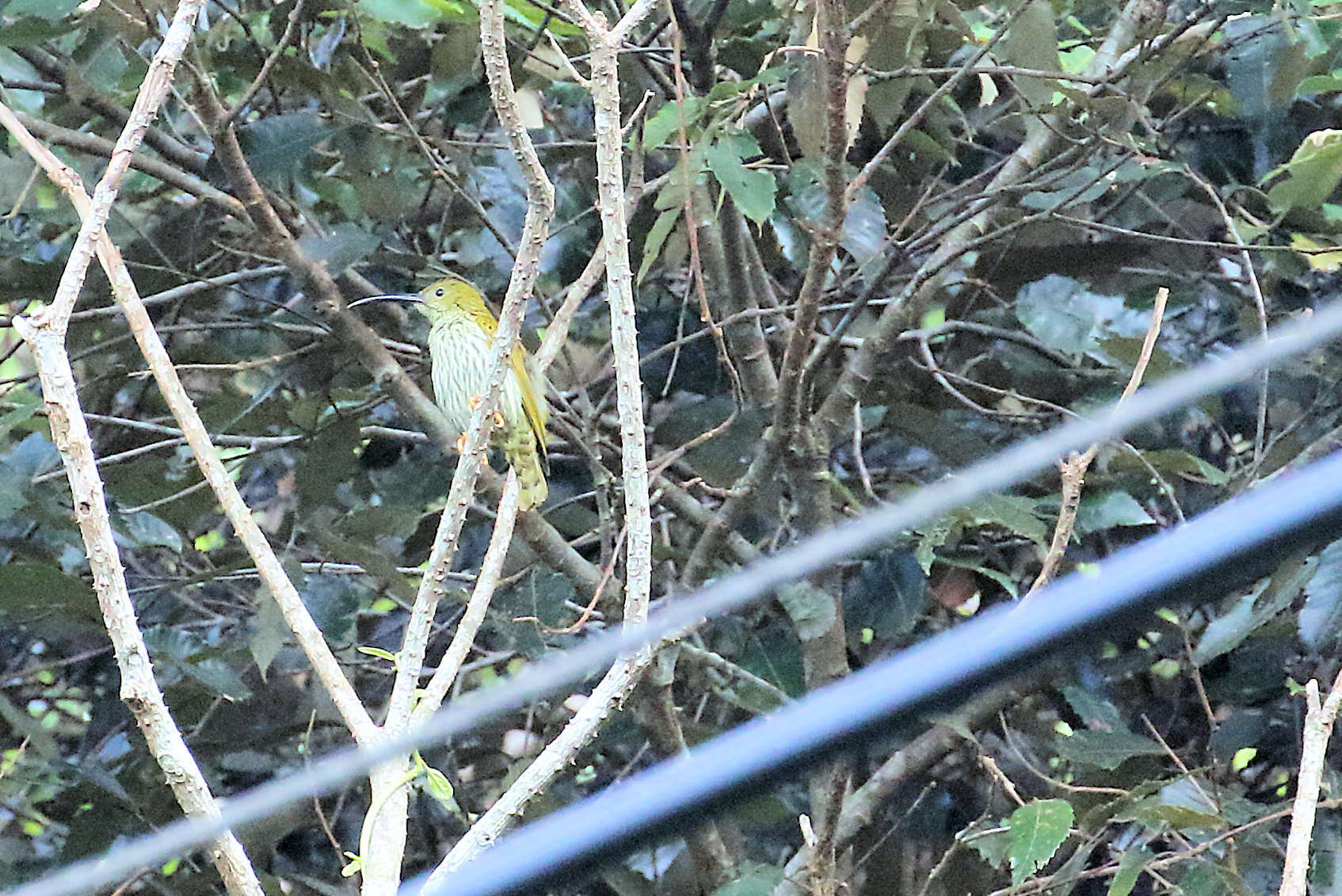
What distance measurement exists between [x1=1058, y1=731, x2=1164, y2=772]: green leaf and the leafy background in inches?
0.5

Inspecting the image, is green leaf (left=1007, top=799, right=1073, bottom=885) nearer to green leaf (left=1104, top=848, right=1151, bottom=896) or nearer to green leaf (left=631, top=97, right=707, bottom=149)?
green leaf (left=1104, top=848, right=1151, bottom=896)

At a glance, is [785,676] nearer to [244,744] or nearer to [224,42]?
[244,744]

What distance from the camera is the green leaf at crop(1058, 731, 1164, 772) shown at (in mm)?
2818

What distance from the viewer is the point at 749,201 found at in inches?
101

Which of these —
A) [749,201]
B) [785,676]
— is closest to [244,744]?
[785,676]

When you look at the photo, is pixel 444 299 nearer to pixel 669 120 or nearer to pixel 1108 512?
pixel 669 120

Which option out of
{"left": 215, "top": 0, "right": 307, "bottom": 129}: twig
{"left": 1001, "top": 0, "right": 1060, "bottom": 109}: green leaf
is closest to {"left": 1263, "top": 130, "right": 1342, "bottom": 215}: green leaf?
{"left": 1001, "top": 0, "right": 1060, "bottom": 109}: green leaf

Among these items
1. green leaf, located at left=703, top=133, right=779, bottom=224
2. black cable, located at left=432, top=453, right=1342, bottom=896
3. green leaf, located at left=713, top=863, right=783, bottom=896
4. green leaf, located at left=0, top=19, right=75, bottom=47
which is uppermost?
black cable, located at left=432, top=453, right=1342, bottom=896

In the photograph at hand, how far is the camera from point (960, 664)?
65cm

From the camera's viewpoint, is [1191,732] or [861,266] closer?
[861,266]

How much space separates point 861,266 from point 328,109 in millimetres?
1206

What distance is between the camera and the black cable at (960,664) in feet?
2.08

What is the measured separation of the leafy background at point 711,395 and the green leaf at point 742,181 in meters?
0.02

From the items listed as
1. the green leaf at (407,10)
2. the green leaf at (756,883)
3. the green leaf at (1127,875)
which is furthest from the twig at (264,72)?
the green leaf at (1127,875)
